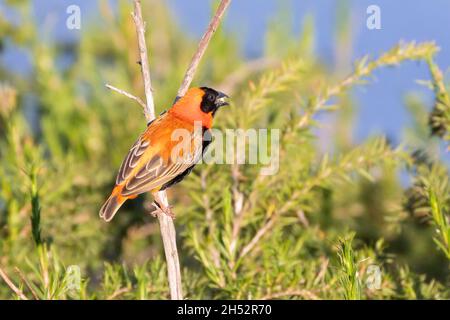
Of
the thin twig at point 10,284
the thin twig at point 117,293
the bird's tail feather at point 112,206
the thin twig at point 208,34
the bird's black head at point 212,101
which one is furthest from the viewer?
the bird's black head at point 212,101

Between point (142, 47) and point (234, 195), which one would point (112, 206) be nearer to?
point (234, 195)

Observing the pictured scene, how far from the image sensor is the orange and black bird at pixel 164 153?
3.16 metres

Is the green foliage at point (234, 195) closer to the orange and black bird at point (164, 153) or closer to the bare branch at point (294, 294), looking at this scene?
the bare branch at point (294, 294)

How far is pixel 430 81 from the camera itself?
9.47 ft

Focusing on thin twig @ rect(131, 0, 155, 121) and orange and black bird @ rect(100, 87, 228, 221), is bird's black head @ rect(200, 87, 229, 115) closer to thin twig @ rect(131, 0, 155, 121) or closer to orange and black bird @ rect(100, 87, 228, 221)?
orange and black bird @ rect(100, 87, 228, 221)

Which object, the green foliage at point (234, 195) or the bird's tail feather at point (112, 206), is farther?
the bird's tail feather at point (112, 206)

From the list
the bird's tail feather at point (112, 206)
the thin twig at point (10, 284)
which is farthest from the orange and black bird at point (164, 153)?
the thin twig at point (10, 284)

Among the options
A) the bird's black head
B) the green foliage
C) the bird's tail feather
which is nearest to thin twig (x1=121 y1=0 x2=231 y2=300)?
the green foliage

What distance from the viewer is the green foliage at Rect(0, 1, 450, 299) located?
2564mm

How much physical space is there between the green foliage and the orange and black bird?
110 millimetres

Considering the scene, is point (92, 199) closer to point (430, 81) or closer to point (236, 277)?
point (236, 277)

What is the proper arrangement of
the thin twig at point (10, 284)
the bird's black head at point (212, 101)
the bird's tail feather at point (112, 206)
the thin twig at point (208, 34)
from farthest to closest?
1. the bird's black head at point (212, 101)
2. the bird's tail feather at point (112, 206)
3. the thin twig at point (208, 34)
4. the thin twig at point (10, 284)

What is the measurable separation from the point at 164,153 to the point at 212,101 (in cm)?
35
